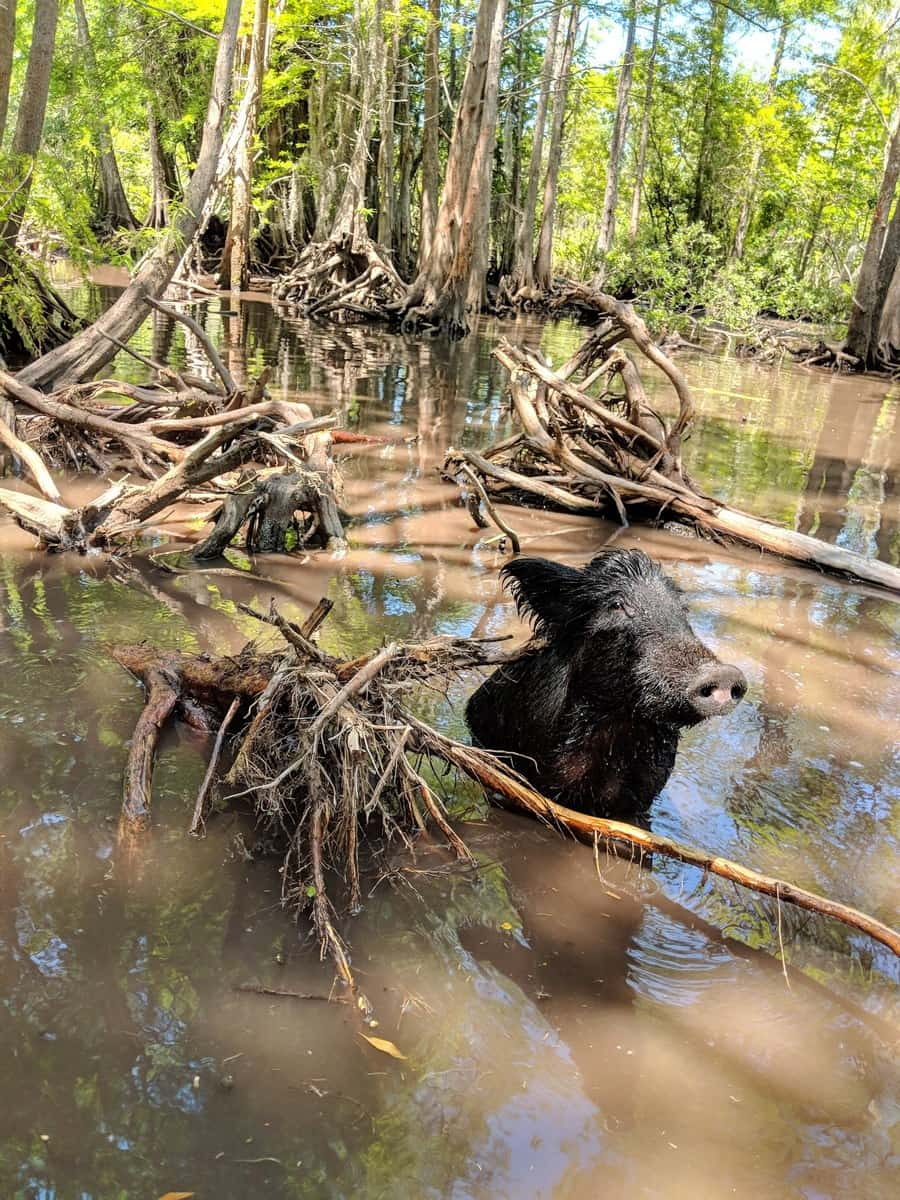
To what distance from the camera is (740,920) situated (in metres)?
3.51

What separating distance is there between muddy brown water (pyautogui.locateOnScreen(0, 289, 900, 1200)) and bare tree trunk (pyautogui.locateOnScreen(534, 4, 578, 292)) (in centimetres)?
2855

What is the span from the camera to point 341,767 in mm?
3539

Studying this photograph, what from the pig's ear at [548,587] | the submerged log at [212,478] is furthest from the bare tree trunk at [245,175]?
the pig's ear at [548,587]

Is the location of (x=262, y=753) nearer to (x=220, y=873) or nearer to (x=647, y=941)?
(x=220, y=873)

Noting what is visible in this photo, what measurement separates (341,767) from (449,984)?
874 mm

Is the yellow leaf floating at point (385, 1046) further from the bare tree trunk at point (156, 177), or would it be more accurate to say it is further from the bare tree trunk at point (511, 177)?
the bare tree trunk at point (511, 177)

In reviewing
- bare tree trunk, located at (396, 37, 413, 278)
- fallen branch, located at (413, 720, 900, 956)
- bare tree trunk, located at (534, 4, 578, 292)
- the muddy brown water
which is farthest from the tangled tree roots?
fallen branch, located at (413, 720, 900, 956)

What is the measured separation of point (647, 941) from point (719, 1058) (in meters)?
0.54

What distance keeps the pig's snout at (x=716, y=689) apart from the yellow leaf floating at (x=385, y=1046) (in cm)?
148

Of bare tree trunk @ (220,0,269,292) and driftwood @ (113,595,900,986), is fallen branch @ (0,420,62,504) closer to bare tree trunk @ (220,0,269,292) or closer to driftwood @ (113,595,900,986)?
driftwood @ (113,595,900,986)

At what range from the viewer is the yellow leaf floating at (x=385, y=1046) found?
8.98ft

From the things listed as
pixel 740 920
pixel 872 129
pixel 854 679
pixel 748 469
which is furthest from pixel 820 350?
pixel 740 920

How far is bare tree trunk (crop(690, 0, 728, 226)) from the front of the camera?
35969 millimetres

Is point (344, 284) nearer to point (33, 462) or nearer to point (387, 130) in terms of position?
point (387, 130)
